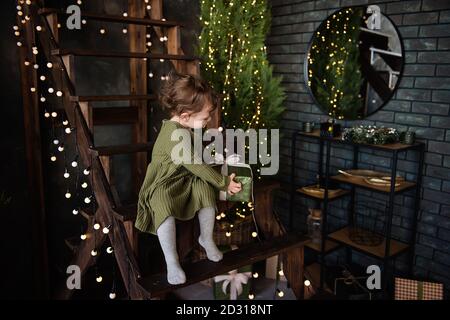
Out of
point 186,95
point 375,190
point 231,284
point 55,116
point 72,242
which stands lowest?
point 231,284

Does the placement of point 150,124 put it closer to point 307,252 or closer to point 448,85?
point 307,252

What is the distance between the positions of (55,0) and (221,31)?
1148mm

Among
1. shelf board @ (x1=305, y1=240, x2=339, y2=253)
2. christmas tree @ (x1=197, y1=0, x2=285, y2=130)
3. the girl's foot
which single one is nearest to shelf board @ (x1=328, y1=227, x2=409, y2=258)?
shelf board @ (x1=305, y1=240, x2=339, y2=253)

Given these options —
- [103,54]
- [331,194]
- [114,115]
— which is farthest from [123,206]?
[331,194]

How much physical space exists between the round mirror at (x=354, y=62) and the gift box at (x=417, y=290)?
4.30 feet

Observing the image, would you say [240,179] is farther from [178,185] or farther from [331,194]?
[331,194]

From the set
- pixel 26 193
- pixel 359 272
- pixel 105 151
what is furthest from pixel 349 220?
pixel 26 193

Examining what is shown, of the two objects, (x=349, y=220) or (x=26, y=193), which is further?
(x=349, y=220)

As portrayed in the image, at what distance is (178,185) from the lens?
1.98m

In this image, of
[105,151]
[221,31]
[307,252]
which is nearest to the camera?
[105,151]

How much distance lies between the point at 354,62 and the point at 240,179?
1961mm

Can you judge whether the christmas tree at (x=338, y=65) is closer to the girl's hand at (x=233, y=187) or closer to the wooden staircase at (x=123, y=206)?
the wooden staircase at (x=123, y=206)

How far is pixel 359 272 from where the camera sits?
342cm
